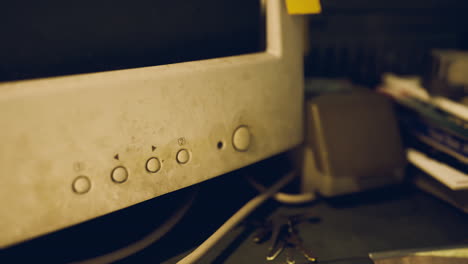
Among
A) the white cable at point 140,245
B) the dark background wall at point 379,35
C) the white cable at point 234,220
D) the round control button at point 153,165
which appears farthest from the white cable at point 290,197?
the dark background wall at point 379,35

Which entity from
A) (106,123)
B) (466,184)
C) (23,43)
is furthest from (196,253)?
(466,184)

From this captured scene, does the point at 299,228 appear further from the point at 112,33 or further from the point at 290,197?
the point at 112,33

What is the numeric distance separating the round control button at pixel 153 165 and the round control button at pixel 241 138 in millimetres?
111

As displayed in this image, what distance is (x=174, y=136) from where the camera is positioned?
0.44 m

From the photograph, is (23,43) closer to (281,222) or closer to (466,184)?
(281,222)

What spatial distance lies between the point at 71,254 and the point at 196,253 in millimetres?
183

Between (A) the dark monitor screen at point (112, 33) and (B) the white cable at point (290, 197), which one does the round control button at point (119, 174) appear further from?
(B) the white cable at point (290, 197)

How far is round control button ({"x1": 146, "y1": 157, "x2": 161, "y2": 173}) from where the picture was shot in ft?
1.41

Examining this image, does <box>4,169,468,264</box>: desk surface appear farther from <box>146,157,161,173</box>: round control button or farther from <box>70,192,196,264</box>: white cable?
<box>146,157,161,173</box>: round control button

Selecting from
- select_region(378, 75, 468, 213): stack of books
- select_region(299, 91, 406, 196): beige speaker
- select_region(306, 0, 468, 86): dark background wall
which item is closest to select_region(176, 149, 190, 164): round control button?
select_region(299, 91, 406, 196): beige speaker

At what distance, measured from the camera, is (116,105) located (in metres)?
0.40

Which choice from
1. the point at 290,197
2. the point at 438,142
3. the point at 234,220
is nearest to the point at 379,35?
the point at 438,142

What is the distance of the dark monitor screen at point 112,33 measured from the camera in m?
0.37

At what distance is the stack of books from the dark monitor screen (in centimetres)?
39
